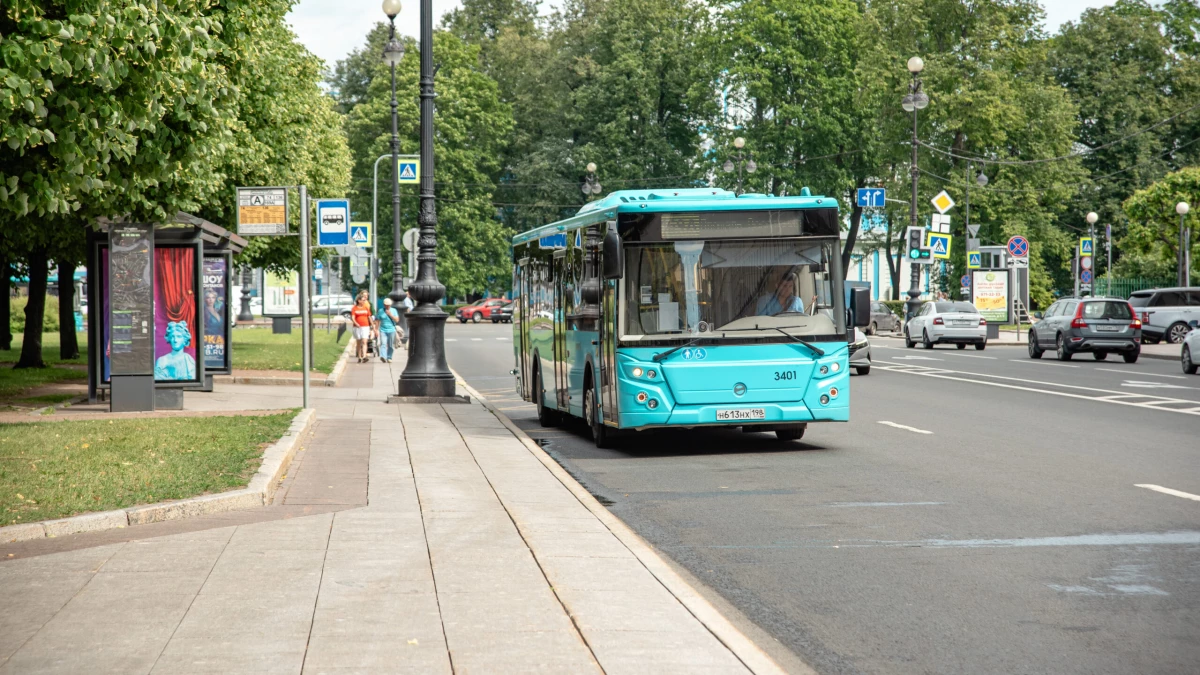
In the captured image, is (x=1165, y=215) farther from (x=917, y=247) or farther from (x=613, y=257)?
(x=613, y=257)

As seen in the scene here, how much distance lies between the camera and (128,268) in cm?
1884

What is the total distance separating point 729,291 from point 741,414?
4.02 feet

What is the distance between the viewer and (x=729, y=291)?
46.6 feet

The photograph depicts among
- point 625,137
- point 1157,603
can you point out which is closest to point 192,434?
point 1157,603

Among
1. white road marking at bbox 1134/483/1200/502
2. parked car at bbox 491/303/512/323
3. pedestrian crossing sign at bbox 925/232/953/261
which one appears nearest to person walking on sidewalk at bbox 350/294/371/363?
pedestrian crossing sign at bbox 925/232/953/261

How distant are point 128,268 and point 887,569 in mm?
13659

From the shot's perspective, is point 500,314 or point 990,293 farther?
point 500,314

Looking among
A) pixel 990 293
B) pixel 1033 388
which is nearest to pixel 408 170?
pixel 1033 388

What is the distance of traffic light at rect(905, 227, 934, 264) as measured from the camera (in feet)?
161

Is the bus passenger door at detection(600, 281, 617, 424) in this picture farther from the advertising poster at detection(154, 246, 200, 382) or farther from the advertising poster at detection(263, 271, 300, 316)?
the advertising poster at detection(263, 271, 300, 316)

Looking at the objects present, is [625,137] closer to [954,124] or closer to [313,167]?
[954,124]

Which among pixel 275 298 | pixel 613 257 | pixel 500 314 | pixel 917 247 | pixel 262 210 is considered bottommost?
pixel 500 314

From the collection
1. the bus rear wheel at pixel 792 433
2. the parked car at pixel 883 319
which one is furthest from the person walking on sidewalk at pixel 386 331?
the parked car at pixel 883 319

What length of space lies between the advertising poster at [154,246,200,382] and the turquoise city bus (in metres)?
7.75
